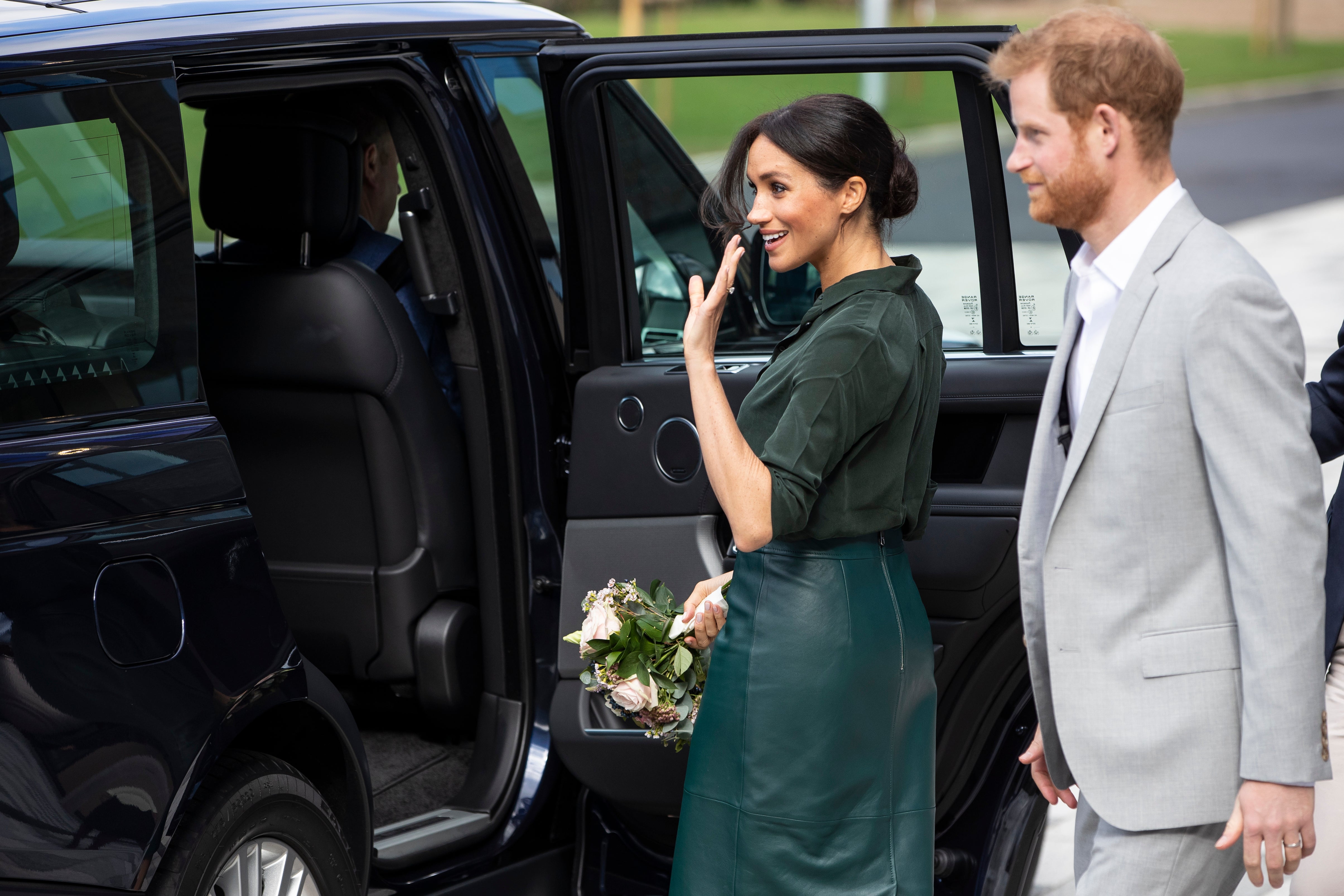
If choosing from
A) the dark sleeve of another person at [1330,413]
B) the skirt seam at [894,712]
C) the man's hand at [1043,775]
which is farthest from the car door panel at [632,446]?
the dark sleeve of another person at [1330,413]

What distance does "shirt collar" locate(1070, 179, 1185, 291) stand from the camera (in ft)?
6.14

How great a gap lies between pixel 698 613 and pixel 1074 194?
40.7 inches

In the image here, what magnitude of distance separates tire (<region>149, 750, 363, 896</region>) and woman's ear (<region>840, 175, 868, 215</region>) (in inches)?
50.6

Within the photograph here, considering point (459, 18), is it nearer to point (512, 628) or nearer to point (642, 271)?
point (642, 271)

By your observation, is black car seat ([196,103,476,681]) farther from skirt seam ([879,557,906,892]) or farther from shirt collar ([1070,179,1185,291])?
shirt collar ([1070,179,1185,291])

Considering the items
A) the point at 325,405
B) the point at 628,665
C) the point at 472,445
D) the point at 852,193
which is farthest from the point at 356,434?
the point at 852,193

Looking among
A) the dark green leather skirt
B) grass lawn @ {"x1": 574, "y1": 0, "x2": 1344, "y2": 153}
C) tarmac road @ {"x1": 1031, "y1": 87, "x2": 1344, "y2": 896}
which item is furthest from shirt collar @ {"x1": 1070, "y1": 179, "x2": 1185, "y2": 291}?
Result: tarmac road @ {"x1": 1031, "y1": 87, "x2": 1344, "y2": 896}

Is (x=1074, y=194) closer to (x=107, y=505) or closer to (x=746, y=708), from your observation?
(x=746, y=708)

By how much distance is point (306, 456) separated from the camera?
3.27 meters

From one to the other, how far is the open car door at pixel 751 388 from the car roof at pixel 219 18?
26 cm

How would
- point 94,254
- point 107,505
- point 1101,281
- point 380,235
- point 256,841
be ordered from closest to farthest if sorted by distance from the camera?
point 1101,281
point 107,505
point 94,254
point 256,841
point 380,235

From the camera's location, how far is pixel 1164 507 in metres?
1.86

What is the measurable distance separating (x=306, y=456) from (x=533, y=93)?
92cm

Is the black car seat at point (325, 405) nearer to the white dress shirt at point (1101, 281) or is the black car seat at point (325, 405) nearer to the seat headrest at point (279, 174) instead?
the seat headrest at point (279, 174)
